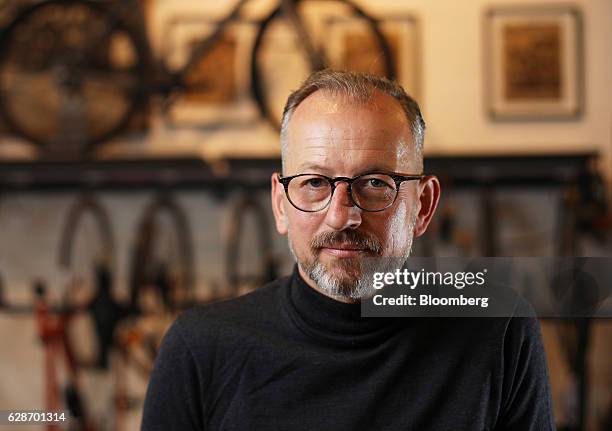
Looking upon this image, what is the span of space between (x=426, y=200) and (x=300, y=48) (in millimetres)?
1558

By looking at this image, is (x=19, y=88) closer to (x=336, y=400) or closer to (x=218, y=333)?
(x=218, y=333)

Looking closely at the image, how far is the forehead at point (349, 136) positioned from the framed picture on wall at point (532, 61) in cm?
162

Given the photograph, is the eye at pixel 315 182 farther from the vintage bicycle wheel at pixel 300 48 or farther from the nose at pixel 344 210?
the vintage bicycle wheel at pixel 300 48

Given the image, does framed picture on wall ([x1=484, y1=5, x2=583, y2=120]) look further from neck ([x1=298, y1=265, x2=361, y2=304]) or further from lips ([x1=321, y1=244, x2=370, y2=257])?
lips ([x1=321, y1=244, x2=370, y2=257])

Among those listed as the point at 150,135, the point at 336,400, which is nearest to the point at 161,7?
the point at 150,135

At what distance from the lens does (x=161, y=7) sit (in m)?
2.32

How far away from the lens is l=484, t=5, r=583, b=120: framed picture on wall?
2213mm

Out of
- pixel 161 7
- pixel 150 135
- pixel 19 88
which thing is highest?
pixel 161 7

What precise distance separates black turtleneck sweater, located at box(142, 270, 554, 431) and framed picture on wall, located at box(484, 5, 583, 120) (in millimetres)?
1578

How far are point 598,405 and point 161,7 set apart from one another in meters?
1.84

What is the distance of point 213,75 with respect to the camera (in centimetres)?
230

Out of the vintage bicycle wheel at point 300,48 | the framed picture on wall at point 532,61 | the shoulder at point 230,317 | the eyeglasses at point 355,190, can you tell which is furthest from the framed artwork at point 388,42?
the eyeglasses at point 355,190

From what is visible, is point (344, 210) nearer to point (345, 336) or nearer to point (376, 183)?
point (376, 183)

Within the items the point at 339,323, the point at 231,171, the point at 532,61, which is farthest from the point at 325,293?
the point at 532,61
